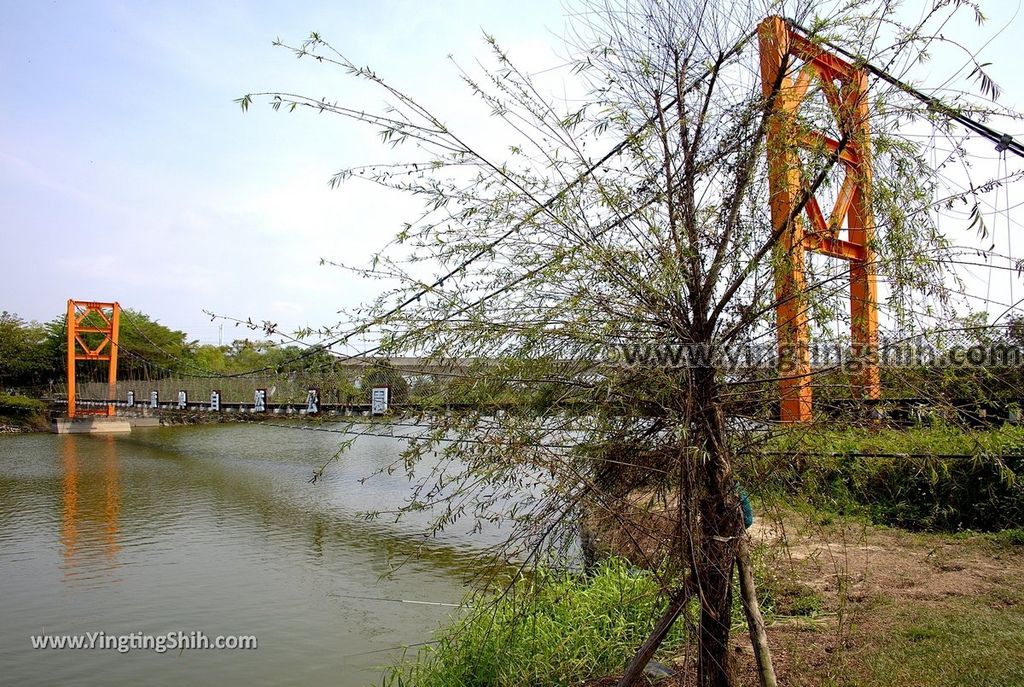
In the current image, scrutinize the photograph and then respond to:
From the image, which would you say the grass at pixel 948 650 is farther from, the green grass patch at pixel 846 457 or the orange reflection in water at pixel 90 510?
the orange reflection in water at pixel 90 510

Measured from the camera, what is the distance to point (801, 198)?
2045 mm

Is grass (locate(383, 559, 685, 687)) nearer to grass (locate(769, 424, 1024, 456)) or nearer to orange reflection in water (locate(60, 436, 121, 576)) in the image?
grass (locate(769, 424, 1024, 456))

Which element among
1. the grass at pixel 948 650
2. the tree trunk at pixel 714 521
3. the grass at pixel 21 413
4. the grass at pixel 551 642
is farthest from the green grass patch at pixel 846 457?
the grass at pixel 21 413

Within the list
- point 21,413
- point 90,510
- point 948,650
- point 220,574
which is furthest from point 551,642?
point 21,413

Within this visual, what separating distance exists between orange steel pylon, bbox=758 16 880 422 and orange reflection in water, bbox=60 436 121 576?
545 cm

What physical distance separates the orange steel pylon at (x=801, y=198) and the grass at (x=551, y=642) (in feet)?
3.53

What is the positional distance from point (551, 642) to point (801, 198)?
1985mm

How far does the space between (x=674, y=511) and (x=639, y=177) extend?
0.97 m

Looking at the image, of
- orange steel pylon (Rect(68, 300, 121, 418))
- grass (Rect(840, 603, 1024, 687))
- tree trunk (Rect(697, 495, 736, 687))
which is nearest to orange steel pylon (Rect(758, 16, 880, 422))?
tree trunk (Rect(697, 495, 736, 687))

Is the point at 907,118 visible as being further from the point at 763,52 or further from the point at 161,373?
the point at 161,373

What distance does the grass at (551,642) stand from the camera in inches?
113

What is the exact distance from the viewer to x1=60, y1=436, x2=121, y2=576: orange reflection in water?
19.6 feet

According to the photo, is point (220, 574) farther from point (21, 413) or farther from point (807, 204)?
point (21, 413)

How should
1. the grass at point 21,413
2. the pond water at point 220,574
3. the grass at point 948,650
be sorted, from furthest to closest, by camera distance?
the grass at point 21,413 < the pond water at point 220,574 < the grass at point 948,650
